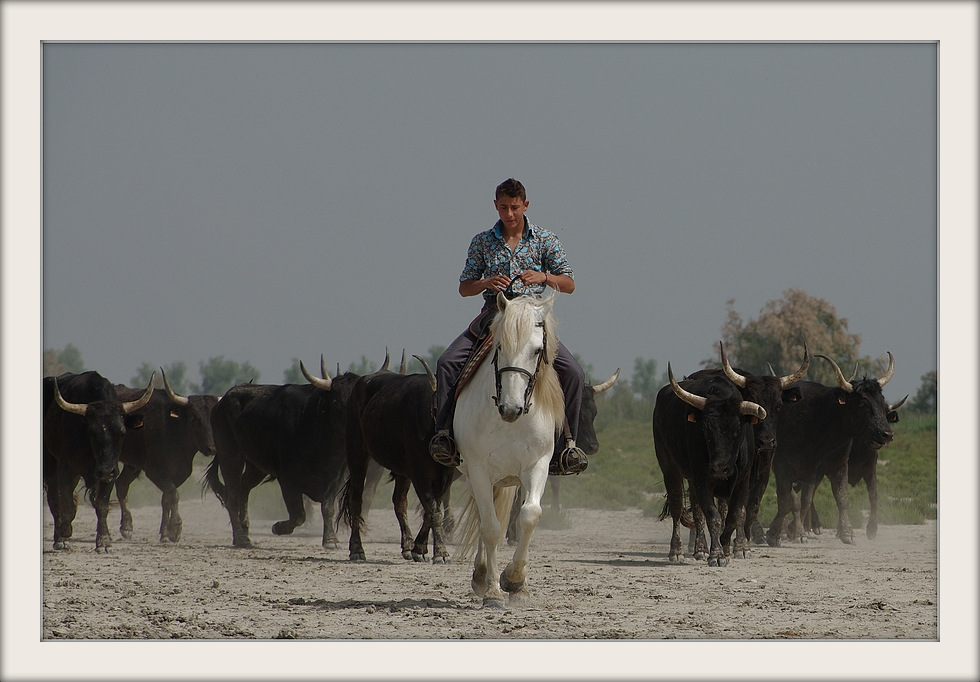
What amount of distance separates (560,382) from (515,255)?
986 mm

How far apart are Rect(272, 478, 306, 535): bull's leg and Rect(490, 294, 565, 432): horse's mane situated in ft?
23.4

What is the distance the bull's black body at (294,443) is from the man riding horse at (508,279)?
6.24m

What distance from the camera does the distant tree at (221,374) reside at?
4683 cm

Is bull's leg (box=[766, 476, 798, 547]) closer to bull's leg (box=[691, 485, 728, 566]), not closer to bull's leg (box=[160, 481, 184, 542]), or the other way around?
bull's leg (box=[691, 485, 728, 566])

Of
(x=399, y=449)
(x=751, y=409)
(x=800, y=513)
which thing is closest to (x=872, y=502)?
(x=800, y=513)

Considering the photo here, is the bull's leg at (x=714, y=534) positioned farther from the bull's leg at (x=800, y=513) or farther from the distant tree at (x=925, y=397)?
the distant tree at (x=925, y=397)

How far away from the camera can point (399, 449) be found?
46.9 ft

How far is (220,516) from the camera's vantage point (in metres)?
22.9

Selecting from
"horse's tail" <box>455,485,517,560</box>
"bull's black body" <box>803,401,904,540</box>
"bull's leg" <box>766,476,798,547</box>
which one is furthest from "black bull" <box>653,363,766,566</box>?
"bull's black body" <box>803,401,904,540</box>

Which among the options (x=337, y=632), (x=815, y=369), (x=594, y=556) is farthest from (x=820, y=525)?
(x=815, y=369)

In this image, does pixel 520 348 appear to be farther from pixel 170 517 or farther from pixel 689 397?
pixel 170 517

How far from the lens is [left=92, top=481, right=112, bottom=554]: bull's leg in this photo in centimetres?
1469

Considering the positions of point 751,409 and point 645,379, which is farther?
point 645,379

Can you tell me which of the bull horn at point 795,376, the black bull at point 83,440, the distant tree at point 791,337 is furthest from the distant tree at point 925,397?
the black bull at point 83,440
